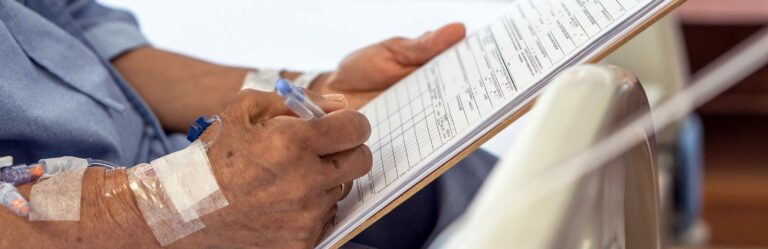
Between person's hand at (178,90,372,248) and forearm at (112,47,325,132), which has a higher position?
person's hand at (178,90,372,248)

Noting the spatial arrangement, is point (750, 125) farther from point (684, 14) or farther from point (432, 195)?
point (432, 195)

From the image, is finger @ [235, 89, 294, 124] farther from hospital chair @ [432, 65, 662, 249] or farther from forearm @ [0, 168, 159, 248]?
hospital chair @ [432, 65, 662, 249]

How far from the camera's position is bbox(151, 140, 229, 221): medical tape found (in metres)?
0.67

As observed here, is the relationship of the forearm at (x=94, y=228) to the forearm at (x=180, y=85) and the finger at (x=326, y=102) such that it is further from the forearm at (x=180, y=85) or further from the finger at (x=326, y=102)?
the forearm at (x=180, y=85)

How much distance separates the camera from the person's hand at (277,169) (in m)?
0.67

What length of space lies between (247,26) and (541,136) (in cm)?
133

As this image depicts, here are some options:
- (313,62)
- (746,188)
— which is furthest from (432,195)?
(746,188)

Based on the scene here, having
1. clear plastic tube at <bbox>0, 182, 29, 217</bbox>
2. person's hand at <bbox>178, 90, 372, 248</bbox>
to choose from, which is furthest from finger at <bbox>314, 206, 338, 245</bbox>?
clear plastic tube at <bbox>0, 182, 29, 217</bbox>

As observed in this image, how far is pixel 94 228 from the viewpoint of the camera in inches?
27.2

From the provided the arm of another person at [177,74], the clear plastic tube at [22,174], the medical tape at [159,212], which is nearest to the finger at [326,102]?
the medical tape at [159,212]

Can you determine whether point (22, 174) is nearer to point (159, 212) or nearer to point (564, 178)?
point (159, 212)

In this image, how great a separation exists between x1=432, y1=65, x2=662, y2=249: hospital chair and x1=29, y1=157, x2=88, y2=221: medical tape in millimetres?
351

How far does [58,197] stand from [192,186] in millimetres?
117

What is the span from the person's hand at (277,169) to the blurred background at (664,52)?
549 millimetres
